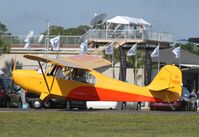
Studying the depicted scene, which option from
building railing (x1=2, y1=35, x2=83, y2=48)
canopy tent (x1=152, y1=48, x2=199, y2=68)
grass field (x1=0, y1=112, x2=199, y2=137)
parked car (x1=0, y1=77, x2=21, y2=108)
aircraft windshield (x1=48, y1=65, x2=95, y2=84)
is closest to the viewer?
grass field (x1=0, y1=112, x2=199, y2=137)

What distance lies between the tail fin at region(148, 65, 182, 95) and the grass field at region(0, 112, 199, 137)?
705cm

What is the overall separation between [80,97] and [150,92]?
356 centimetres

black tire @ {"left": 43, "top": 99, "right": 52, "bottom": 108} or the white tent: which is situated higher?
the white tent

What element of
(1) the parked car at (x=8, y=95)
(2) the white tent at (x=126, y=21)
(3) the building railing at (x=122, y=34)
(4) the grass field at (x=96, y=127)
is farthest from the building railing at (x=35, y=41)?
(4) the grass field at (x=96, y=127)

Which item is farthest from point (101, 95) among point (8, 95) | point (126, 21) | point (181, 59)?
point (126, 21)

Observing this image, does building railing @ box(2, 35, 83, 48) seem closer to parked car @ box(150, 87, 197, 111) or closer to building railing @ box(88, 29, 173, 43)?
building railing @ box(88, 29, 173, 43)

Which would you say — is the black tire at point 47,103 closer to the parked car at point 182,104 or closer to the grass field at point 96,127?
the parked car at point 182,104

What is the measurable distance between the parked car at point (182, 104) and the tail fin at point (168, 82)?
2.48 meters

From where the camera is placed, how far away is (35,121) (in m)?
20.4

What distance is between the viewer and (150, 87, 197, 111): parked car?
3461 cm

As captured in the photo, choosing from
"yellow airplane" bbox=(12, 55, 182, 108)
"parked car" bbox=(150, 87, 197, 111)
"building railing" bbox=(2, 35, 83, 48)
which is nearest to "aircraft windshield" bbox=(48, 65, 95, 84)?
"yellow airplane" bbox=(12, 55, 182, 108)

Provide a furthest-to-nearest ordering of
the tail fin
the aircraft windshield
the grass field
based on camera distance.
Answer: the tail fin
the aircraft windshield
the grass field

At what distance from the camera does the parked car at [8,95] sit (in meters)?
35.3

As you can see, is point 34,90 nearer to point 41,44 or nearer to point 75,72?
point 75,72
